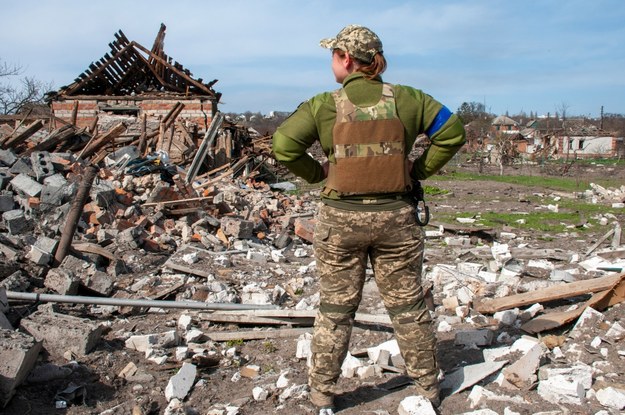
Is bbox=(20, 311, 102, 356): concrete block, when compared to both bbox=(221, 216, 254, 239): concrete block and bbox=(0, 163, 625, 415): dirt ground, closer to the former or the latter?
bbox=(0, 163, 625, 415): dirt ground

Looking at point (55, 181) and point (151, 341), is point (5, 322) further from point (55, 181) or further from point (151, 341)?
point (55, 181)

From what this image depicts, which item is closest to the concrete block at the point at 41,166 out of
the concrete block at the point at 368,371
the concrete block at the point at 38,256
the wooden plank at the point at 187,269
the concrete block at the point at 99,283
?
the concrete block at the point at 38,256

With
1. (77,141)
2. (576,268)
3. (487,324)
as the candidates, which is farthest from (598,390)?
(77,141)

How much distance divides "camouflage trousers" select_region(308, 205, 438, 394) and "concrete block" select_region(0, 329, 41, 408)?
1698mm

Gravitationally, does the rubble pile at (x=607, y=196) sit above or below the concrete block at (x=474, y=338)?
below

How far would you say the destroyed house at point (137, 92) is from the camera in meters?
19.9

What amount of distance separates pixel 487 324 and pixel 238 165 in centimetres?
1471

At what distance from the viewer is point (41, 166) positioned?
981 cm

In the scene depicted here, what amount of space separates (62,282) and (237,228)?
3.89 meters

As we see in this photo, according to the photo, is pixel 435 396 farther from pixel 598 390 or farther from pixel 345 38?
pixel 345 38

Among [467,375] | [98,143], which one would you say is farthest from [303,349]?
[98,143]

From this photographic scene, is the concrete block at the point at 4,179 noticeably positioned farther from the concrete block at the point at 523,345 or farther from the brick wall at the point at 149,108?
the brick wall at the point at 149,108

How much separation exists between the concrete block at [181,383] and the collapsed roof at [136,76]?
1721cm

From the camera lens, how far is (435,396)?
3.22 m
